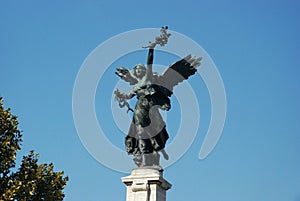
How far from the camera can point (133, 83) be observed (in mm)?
19516

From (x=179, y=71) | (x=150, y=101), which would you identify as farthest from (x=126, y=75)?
(x=179, y=71)

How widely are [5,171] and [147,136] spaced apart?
33.0 ft

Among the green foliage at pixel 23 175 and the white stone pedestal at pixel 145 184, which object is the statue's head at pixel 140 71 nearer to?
the white stone pedestal at pixel 145 184

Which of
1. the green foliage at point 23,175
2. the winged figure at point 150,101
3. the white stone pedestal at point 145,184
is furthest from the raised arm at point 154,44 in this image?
the green foliage at point 23,175

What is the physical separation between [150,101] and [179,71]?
141cm

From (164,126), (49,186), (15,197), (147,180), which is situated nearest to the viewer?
(147,180)

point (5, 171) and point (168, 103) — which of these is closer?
point (168, 103)

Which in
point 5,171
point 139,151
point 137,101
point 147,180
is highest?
point 5,171

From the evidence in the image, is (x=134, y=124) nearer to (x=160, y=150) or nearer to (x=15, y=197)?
(x=160, y=150)

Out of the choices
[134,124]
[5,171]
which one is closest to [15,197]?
[5,171]

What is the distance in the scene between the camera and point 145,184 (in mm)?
17781

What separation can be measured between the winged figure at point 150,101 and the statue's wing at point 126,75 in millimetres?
19

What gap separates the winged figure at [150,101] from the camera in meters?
18.6

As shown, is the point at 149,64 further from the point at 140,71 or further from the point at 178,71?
the point at 178,71
